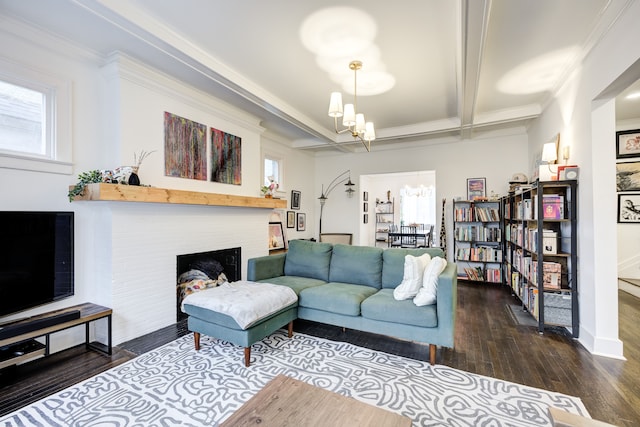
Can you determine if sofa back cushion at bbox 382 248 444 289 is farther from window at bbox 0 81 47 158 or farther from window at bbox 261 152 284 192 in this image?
window at bbox 0 81 47 158

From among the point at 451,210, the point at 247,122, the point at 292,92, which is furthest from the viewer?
the point at 451,210

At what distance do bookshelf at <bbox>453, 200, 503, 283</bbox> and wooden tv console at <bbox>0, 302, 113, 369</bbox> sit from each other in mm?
5282

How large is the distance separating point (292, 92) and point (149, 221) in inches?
92.2

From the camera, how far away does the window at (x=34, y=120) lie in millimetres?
2393

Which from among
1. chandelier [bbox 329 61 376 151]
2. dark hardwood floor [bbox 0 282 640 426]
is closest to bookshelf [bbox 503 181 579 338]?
dark hardwood floor [bbox 0 282 640 426]

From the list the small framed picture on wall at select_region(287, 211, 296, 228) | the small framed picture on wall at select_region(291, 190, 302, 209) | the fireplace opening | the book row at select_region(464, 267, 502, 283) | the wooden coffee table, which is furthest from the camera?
the small framed picture on wall at select_region(291, 190, 302, 209)

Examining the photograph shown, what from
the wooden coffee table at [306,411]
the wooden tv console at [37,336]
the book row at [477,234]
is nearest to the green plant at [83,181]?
the wooden tv console at [37,336]

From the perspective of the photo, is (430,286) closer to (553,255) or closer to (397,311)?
(397,311)

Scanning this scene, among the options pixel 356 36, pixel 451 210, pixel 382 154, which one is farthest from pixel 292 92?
pixel 451 210

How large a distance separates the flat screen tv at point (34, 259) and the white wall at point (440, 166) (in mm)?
4804

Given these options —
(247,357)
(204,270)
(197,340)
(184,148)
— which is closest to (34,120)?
(184,148)

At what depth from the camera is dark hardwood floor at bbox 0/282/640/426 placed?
2.03 metres

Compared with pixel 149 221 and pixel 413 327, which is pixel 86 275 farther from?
pixel 413 327

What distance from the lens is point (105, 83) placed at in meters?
2.93
